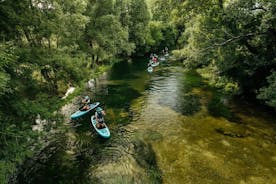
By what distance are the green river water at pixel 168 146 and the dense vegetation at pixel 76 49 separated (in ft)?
5.11

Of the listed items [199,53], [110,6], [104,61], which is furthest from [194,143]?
[104,61]

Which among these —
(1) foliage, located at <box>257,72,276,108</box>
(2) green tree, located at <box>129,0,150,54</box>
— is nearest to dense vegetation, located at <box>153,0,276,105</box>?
(1) foliage, located at <box>257,72,276,108</box>

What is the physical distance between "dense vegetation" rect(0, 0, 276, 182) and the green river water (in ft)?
5.11

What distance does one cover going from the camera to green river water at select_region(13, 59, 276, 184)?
10180 mm

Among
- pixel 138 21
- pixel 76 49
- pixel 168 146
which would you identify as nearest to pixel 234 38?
pixel 168 146

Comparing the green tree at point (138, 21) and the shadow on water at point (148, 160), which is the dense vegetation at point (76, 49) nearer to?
the shadow on water at point (148, 160)

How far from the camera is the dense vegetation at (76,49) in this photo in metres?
8.62

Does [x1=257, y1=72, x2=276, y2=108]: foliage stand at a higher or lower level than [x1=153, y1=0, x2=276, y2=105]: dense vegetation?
lower

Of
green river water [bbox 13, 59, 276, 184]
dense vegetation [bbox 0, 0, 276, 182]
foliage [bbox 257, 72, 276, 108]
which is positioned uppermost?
dense vegetation [bbox 0, 0, 276, 182]

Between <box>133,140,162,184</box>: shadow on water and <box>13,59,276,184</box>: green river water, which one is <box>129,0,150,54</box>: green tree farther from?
<box>133,140,162,184</box>: shadow on water

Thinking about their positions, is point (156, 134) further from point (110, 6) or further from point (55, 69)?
point (110, 6)

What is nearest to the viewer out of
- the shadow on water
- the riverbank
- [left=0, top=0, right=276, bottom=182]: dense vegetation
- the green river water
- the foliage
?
the riverbank

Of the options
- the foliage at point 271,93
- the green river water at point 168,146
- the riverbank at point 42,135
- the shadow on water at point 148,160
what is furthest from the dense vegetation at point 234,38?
the riverbank at point 42,135

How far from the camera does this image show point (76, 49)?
18641mm
